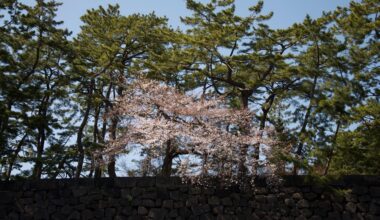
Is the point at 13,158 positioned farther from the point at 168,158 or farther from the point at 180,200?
the point at 180,200

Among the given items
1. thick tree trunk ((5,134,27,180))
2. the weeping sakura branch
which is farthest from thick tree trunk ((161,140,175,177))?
thick tree trunk ((5,134,27,180))

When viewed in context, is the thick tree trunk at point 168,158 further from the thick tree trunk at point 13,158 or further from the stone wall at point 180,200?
the thick tree trunk at point 13,158

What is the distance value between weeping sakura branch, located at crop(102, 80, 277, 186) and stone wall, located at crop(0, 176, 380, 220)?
456 mm

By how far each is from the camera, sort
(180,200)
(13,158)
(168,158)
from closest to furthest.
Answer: (180,200)
(168,158)
(13,158)

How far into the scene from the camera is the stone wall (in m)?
8.48

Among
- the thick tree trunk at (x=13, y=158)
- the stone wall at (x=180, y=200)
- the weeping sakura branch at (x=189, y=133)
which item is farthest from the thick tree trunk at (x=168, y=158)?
the thick tree trunk at (x=13, y=158)

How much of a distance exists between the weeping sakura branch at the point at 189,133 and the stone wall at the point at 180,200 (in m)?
0.46

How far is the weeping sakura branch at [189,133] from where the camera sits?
9.25m

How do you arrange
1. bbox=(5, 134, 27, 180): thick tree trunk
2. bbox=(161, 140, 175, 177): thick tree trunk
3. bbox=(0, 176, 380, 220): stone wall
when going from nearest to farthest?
1. bbox=(0, 176, 380, 220): stone wall
2. bbox=(161, 140, 175, 177): thick tree trunk
3. bbox=(5, 134, 27, 180): thick tree trunk

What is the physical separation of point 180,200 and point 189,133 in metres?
1.61

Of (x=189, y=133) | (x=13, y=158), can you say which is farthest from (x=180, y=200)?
(x=13, y=158)

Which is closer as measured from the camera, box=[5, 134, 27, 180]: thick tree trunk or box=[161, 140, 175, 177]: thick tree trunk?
box=[161, 140, 175, 177]: thick tree trunk

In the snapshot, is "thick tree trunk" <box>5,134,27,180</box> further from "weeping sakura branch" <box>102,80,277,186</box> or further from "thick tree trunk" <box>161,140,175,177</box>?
"thick tree trunk" <box>161,140,175,177</box>

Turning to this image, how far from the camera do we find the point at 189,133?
9.84 m
